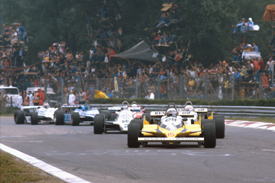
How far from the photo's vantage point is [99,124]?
18.7 m

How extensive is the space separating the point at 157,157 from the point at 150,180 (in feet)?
10.2

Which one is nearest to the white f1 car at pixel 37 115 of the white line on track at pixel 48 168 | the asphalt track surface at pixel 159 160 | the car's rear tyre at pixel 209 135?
the asphalt track surface at pixel 159 160

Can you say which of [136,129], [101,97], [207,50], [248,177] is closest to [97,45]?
[207,50]

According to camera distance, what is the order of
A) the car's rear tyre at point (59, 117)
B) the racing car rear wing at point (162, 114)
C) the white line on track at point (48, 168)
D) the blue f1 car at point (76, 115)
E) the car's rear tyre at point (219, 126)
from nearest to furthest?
the white line on track at point (48, 168) < the racing car rear wing at point (162, 114) < the car's rear tyre at point (219, 126) < the blue f1 car at point (76, 115) < the car's rear tyre at point (59, 117)

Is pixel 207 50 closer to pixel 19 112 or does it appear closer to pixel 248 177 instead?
pixel 19 112

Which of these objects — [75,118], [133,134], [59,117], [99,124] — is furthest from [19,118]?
[133,134]

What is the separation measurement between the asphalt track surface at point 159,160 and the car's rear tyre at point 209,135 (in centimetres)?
24

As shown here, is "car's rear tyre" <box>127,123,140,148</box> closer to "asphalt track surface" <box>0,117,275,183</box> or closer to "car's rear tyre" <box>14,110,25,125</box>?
"asphalt track surface" <box>0,117,275,183</box>

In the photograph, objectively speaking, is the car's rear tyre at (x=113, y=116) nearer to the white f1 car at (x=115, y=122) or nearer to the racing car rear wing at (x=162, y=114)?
the white f1 car at (x=115, y=122)

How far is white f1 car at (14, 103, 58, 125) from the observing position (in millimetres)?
25328

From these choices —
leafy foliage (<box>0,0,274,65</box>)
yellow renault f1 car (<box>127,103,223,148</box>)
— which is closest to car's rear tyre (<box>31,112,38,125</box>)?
yellow renault f1 car (<box>127,103,223,148</box>)

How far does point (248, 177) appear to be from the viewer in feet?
26.8

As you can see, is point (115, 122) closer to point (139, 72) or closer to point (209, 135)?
point (209, 135)

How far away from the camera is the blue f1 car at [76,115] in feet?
77.5
